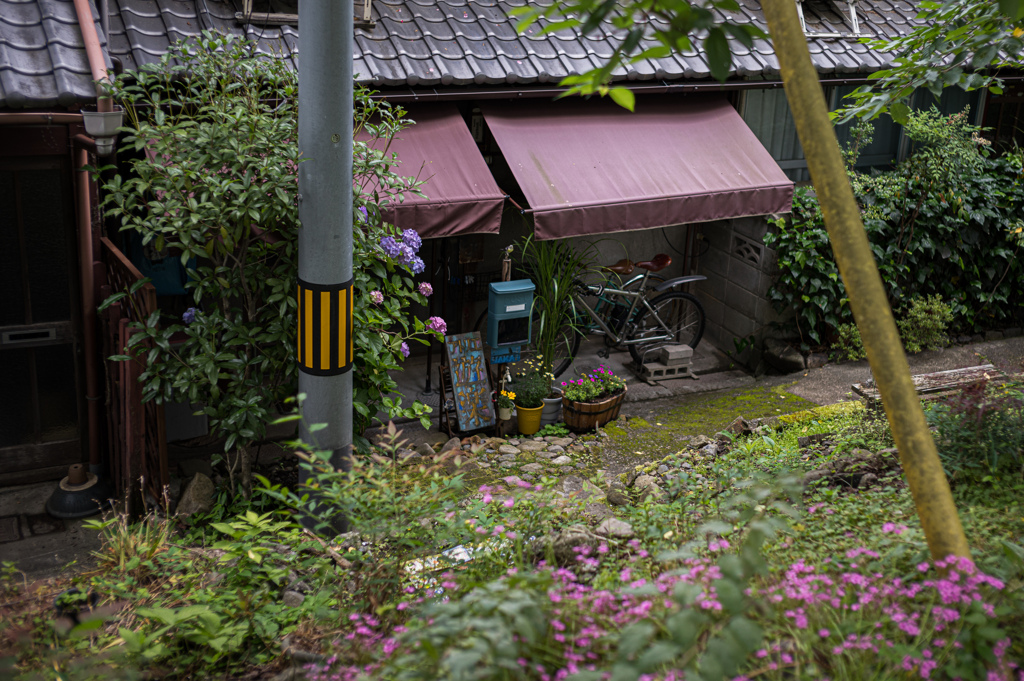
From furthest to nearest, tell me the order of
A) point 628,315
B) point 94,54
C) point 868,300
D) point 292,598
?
point 628,315 → point 94,54 → point 292,598 → point 868,300

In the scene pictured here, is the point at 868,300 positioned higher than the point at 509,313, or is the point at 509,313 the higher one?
the point at 868,300

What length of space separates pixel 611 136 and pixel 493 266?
1985mm

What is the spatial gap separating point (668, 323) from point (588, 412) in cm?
266

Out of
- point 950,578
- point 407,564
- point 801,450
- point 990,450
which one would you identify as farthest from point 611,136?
point 950,578

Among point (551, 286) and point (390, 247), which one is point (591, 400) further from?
point (390, 247)

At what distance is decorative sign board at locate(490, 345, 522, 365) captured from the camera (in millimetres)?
8477

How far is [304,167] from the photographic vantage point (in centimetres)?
515

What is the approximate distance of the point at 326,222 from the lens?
5184mm

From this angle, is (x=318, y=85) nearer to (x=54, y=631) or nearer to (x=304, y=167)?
(x=304, y=167)

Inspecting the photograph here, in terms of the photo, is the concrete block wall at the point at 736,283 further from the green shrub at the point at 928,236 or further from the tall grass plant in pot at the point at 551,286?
the tall grass plant in pot at the point at 551,286

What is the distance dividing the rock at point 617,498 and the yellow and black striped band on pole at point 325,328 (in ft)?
7.31

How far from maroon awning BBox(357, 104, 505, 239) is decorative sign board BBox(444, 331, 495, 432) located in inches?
47.5

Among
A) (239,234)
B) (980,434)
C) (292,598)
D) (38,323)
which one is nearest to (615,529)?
(292,598)

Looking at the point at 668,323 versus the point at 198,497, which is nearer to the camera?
the point at 198,497
